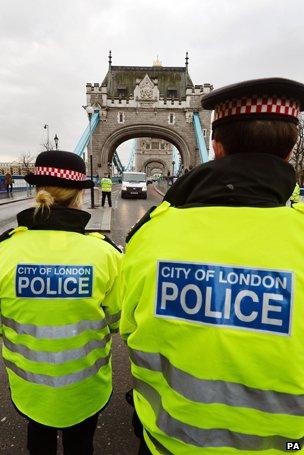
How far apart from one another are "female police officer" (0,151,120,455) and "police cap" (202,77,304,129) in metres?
0.98

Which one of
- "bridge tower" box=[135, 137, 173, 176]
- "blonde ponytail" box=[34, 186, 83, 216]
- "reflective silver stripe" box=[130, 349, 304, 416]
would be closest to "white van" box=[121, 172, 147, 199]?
"blonde ponytail" box=[34, 186, 83, 216]

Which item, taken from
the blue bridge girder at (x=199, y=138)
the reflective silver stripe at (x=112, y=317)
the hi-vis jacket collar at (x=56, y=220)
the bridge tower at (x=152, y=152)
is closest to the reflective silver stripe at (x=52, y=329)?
the reflective silver stripe at (x=112, y=317)

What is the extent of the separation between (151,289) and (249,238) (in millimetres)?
371

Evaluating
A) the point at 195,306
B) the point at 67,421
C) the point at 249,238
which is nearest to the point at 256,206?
the point at 249,238

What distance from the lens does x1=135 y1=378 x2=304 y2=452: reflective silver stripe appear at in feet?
3.22

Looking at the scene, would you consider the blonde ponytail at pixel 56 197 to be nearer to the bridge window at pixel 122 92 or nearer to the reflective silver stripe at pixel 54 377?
the reflective silver stripe at pixel 54 377

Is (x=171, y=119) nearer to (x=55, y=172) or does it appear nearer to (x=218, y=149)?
(x=55, y=172)

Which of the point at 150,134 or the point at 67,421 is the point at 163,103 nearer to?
the point at 150,134

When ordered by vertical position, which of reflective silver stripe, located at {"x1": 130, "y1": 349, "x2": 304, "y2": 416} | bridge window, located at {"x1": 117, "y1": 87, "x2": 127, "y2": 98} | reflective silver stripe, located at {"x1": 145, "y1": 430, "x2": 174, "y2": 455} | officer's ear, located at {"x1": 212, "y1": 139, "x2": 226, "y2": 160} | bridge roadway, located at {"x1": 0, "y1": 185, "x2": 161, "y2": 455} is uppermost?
bridge window, located at {"x1": 117, "y1": 87, "x2": 127, "y2": 98}

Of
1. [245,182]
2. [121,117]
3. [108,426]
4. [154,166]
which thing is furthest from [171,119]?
[154,166]

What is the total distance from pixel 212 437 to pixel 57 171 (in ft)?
4.80

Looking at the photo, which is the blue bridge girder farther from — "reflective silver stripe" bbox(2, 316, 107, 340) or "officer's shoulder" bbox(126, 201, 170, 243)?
"officer's shoulder" bbox(126, 201, 170, 243)

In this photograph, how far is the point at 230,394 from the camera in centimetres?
97

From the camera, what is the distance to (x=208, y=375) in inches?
38.6
